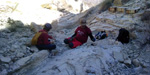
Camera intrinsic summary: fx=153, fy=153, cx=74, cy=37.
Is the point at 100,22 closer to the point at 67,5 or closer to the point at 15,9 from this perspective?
the point at 15,9

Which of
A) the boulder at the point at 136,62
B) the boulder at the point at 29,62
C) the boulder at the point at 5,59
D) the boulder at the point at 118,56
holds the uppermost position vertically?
the boulder at the point at 5,59

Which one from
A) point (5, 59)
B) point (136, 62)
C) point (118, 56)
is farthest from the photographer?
point (118, 56)

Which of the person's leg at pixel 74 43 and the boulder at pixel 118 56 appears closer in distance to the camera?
the boulder at pixel 118 56

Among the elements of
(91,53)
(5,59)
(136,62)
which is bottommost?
(136,62)

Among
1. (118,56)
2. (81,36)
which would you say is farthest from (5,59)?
(118,56)

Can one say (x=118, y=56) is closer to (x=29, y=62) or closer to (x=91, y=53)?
(x=91, y=53)

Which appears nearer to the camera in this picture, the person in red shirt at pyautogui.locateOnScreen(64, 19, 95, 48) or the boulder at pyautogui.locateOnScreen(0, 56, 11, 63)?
the boulder at pyautogui.locateOnScreen(0, 56, 11, 63)

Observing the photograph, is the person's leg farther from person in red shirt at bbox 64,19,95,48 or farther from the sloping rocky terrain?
the sloping rocky terrain

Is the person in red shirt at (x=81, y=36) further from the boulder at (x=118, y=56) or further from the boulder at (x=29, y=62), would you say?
the boulder at (x=29, y=62)

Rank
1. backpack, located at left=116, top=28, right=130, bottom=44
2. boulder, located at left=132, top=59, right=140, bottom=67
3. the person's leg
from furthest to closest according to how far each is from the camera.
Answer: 1. backpack, located at left=116, top=28, right=130, bottom=44
2. the person's leg
3. boulder, located at left=132, top=59, right=140, bottom=67

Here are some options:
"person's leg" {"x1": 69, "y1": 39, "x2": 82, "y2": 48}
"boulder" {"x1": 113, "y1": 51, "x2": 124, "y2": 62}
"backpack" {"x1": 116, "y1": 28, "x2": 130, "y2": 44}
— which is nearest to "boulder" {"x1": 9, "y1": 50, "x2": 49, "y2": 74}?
"person's leg" {"x1": 69, "y1": 39, "x2": 82, "y2": 48}

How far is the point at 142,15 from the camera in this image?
5332 mm

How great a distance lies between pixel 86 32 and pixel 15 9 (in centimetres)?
485

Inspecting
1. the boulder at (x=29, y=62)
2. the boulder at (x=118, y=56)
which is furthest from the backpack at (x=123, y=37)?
the boulder at (x=29, y=62)
